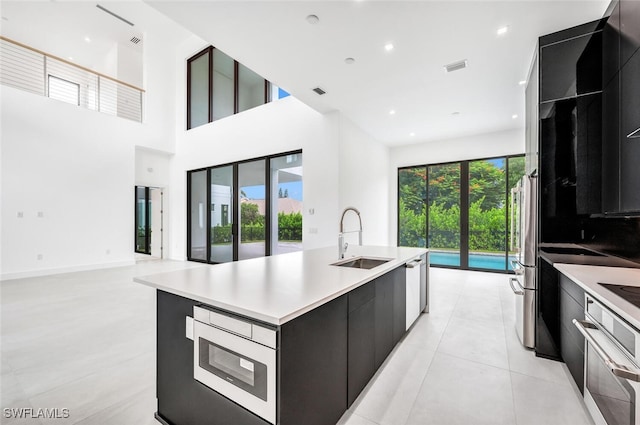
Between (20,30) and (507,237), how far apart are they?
12.5 m

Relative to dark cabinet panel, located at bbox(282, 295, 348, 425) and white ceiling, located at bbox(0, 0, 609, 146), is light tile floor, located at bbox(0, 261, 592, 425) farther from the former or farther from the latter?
white ceiling, located at bbox(0, 0, 609, 146)

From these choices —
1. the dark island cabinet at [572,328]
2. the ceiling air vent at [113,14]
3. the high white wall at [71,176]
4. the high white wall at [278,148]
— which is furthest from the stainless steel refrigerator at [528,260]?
the ceiling air vent at [113,14]

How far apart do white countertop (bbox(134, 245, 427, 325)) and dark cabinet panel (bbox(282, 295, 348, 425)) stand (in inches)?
3.3

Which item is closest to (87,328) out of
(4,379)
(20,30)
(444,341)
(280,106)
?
(4,379)

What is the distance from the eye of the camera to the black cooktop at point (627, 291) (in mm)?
1204

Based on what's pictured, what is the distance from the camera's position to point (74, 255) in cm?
605

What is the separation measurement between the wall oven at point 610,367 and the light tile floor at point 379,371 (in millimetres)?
373

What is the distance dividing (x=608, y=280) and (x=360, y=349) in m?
1.51

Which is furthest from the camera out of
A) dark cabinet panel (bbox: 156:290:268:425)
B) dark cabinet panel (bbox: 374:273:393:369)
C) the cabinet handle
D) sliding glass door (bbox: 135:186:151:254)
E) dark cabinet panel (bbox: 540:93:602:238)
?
sliding glass door (bbox: 135:186:151:254)

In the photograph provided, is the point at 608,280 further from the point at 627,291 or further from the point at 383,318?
the point at 383,318

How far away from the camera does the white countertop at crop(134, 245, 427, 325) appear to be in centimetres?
115

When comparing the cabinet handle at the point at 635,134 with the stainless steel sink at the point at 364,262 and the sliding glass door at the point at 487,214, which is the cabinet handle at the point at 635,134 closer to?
the stainless steel sink at the point at 364,262

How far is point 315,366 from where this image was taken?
1.31 meters

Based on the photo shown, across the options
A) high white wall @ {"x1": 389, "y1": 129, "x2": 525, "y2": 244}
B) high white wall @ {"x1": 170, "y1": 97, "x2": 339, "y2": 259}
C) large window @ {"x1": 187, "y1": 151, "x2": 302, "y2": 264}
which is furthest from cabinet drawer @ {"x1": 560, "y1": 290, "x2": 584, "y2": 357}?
high white wall @ {"x1": 389, "y1": 129, "x2": 525, "y2": 244}
